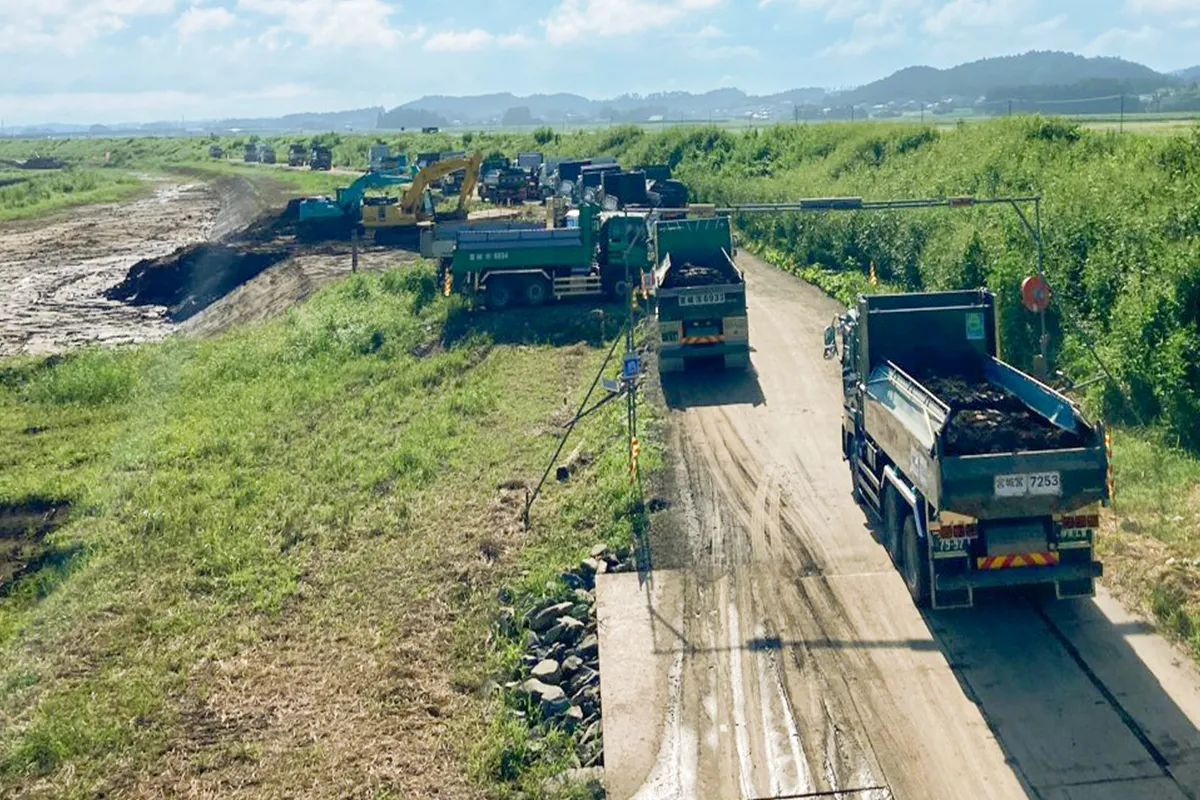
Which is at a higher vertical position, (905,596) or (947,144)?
(947,144)

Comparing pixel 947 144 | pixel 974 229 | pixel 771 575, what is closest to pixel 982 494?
pixel 771 575

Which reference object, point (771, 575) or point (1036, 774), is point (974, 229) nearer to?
point (771, 575)

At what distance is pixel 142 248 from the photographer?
2189 inches

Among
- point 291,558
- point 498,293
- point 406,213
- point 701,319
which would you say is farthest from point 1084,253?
point 406,213

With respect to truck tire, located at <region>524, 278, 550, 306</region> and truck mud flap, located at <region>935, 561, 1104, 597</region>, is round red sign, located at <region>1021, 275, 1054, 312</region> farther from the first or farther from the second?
truck tire, located at <region>524, 278, 550, 306</region>

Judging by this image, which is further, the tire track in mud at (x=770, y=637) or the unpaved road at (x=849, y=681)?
the tire track in mud at (x=770, y=637)

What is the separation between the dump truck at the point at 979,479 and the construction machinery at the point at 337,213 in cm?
3797

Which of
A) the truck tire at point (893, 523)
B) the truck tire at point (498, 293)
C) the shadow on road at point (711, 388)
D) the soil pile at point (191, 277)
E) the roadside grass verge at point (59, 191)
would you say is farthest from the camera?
the roadside grass verge at point (59, 191)

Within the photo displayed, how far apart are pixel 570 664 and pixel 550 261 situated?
1883cm

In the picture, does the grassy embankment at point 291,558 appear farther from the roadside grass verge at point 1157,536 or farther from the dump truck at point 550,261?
the roadside grass verge at point 1157,536

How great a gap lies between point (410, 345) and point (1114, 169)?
17059 millimetres

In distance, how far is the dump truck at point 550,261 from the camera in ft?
98.4

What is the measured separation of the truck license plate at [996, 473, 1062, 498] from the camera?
11.5 metres

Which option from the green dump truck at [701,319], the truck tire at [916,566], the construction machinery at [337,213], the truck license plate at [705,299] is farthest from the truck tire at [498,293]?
the construction machinery at [337,213]
